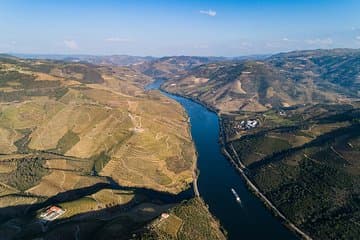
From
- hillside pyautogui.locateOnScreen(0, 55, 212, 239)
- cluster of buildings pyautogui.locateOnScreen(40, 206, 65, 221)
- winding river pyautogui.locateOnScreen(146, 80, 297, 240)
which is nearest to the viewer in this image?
hillside pyautogui.locateOnScreen(0, 55, 212, 239)

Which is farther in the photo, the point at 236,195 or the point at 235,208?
the point at 236,195

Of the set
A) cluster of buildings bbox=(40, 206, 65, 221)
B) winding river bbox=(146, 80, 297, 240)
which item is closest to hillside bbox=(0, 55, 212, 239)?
cluster of buildings bbox=(40, 206, 65, 221)

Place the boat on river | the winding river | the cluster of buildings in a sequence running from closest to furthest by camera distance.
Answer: the cluster of buildings, the winding river, the boat on river

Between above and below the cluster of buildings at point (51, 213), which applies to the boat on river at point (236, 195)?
below

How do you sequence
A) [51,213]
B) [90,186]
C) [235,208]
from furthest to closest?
[90,186] < [235,208] < [51,213]

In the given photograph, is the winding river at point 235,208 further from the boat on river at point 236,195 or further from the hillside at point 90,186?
the hillside at point 90,186

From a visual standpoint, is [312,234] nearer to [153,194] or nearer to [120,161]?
[153,194]

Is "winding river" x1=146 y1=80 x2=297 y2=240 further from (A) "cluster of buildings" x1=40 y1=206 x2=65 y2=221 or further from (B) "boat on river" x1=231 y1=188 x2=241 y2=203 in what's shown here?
(A) "cluster of buildings" x1=40 y1=206 x2=65 y2=221

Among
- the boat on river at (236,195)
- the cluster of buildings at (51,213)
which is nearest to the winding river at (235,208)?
the boat on river at (236,195)

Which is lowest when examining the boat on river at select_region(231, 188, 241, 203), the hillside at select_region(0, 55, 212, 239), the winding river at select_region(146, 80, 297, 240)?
the winding river at select_region(146, 80, 297, 240)

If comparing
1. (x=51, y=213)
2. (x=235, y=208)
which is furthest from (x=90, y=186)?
(x=235, y=208)

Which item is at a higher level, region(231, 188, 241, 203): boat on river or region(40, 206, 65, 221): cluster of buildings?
region(40, 206, 65, 221): cluster of buildings

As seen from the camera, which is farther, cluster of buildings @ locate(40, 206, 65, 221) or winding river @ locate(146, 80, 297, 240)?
winding river @ locate(146, 80, 297, 240)

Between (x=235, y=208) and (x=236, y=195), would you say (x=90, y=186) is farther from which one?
(x=236, y=195)
